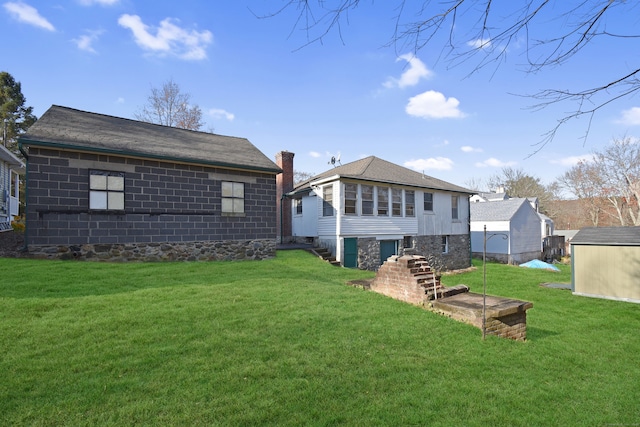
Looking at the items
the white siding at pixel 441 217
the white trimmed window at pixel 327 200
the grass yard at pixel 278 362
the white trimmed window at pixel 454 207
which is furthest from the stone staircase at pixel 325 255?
the white trimmed window at pixel 454 207

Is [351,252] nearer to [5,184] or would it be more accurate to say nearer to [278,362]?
[278,362]

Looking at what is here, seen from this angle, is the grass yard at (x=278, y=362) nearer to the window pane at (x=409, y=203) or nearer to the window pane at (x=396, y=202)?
the window pane at (x=396, y=202)

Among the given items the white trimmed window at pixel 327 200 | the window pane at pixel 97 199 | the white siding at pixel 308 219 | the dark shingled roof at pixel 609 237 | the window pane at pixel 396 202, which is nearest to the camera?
the window pane at pixel 97 199

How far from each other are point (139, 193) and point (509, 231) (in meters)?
27.0

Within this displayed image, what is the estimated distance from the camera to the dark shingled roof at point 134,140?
1101 cm

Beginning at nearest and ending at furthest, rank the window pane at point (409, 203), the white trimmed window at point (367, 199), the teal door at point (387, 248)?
the white trimmed window at point (367, 199)
the teal door at point (387, 248)
the window pane at point (409, 203)

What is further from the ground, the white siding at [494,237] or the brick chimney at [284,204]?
the brick chimney at [284,204]

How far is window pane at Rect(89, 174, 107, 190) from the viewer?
37.2ft

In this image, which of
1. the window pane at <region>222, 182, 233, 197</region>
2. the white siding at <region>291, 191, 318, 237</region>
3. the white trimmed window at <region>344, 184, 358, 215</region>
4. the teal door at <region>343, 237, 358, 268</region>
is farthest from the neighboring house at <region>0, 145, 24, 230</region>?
the teal door at <region>343, 237, 358, 268</region>

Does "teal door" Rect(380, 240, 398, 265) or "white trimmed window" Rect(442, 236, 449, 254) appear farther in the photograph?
"white trimmed window" Rect(442, 236, 449, 254)

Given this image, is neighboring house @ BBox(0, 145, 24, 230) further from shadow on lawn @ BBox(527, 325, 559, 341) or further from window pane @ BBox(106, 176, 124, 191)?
shadow on lawn @ BBox(527, 325, 559, 341)

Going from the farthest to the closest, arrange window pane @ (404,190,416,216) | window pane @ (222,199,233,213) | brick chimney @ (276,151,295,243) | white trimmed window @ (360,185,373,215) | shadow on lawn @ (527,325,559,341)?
brick chimney @ (276,151,295,243) < window pane @ (404,190,416,216) < white trimmed window @ (360,185,373,215) < window pane @ (222,199,233,213) < shadow on lawn @ (527,325,559,341)

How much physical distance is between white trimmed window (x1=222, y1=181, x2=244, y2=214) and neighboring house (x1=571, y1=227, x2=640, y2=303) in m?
14.0

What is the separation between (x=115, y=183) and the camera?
11.8 m
